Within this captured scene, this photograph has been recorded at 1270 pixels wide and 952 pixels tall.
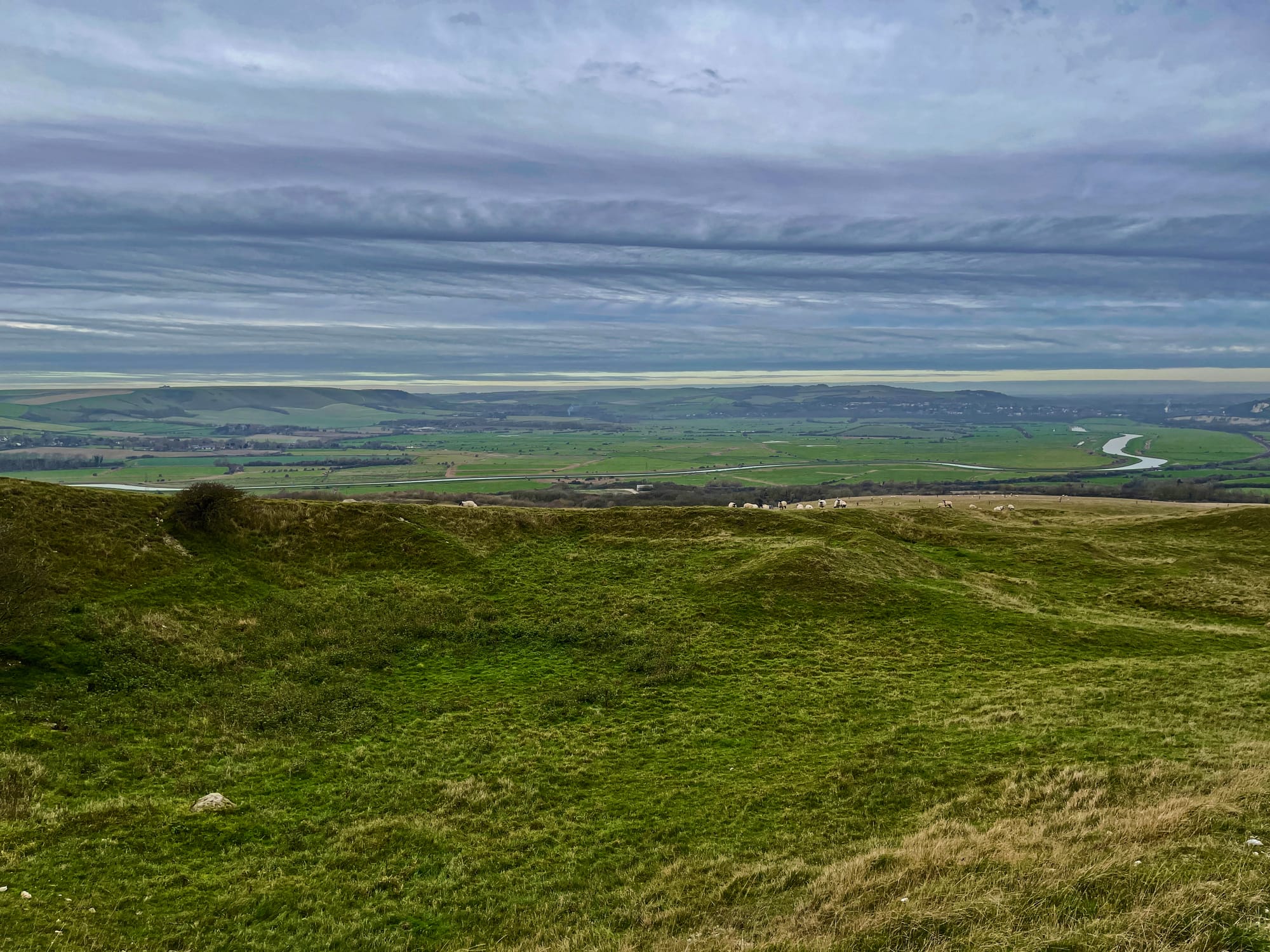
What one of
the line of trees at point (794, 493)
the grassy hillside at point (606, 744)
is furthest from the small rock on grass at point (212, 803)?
the line of trees at point (794, 493)

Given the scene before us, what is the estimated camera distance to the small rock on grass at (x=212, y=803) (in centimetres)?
1745

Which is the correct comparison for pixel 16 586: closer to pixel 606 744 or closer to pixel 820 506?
pixel 606 744

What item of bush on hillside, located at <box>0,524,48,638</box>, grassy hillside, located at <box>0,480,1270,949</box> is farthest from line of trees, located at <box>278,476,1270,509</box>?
bush on hillside, located at <box>0,524,48,638</box>

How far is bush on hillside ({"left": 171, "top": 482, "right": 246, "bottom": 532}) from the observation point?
38375 mm

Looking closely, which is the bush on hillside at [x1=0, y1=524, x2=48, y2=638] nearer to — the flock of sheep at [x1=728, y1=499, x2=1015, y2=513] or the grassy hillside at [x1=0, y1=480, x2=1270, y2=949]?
the grassy hillside at [x1=0, y1=480, x2=1270, y2=949]

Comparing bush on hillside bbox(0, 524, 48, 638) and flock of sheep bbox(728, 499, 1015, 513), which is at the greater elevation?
bush on hillside bbox(0, 524, 48, 638)

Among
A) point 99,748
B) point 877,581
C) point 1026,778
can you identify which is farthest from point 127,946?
point 877,581

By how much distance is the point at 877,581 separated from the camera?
130 feet

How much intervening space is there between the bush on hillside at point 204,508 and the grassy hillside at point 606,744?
1.02 meters

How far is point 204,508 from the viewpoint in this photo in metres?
38.9

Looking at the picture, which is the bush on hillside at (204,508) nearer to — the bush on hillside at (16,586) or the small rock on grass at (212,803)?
the bush on hillside at (16,586)

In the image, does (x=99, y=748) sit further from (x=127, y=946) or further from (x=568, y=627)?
(x=568, y=627)

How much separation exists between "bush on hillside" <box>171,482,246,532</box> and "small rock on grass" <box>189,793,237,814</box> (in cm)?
2524

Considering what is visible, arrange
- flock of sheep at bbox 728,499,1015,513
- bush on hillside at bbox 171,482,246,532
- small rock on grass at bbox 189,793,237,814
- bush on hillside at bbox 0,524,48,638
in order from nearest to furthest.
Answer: small rock on grass at bbox 189,793,237,814
bush on hillside at bbox 0,524,48,638
bush on hillside at bbox 171,482,246,532
flock of sheep at bbox 728,499,1015,513
